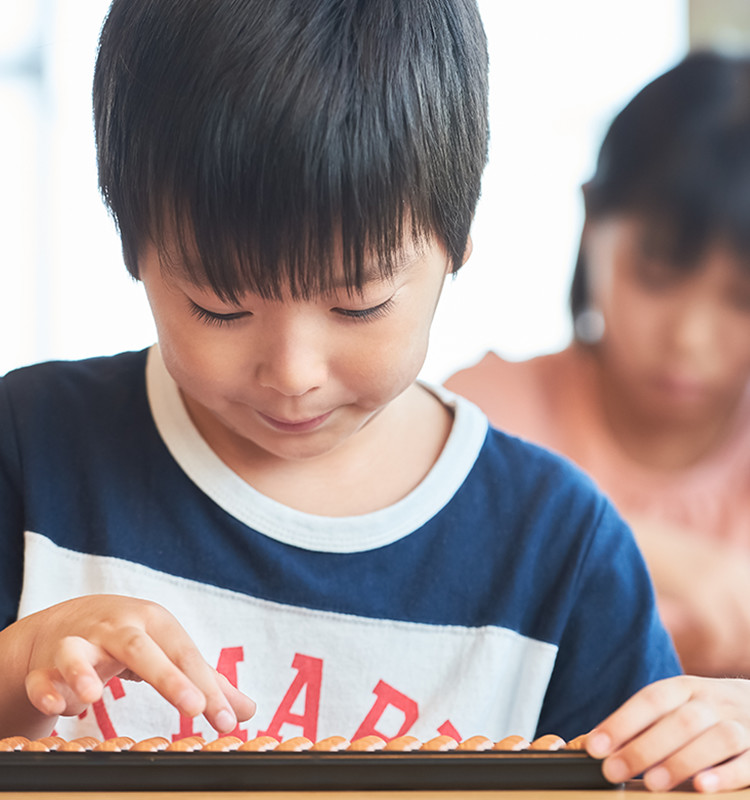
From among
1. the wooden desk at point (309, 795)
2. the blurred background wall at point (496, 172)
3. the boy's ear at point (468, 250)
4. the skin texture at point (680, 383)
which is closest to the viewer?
the wooden desk at point (309, 795)

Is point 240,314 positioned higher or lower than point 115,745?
higher

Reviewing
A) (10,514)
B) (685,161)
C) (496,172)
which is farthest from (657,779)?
(496,172)

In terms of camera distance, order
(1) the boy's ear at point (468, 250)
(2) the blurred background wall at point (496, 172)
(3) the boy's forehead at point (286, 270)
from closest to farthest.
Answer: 1. (3) the boy's forehead at point (286, 270)
2. (1) the boy's ear at point (468, 250)
3. (2) the blurred background wall at point (496, 172)

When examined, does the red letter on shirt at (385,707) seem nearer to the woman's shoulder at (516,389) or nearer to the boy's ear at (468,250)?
the boy's ear at (468,250)

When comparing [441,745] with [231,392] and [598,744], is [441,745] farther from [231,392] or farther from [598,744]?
[231,392]

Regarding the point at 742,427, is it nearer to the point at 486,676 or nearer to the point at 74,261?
the point at 486,676

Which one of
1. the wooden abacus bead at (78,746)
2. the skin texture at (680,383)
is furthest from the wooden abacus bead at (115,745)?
the skin texture at (680,383)

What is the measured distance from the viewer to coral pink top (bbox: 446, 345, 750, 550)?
4.59 feet

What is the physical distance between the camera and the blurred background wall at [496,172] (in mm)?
1767

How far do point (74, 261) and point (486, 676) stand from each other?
5.50 ft

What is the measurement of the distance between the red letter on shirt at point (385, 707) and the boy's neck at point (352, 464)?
124 mm

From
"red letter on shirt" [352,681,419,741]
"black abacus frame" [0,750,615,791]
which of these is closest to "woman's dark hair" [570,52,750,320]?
"red letter on shirt" [352,681,419,741]

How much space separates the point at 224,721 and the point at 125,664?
6 centimetres

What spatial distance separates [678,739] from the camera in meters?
0.47
